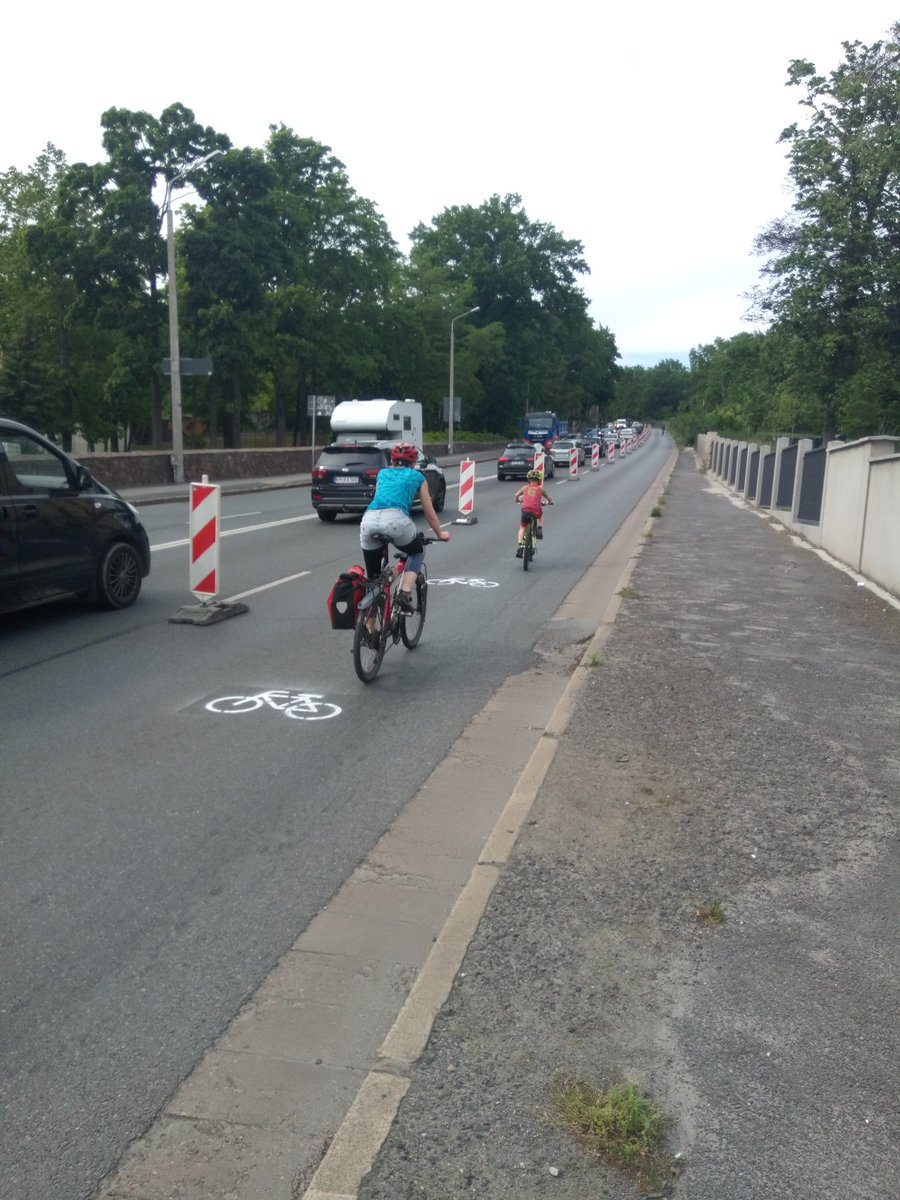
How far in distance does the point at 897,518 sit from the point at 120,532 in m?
8.21

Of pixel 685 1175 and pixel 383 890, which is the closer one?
pixel 685 1175

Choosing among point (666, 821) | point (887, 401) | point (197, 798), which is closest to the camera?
point (666, 821)

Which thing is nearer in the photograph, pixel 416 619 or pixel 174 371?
pixel 416 619

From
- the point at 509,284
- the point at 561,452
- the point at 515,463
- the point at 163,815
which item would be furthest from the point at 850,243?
the point at 509,284

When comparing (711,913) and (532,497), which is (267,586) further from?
(711,913)

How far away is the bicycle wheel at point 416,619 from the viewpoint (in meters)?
9.25

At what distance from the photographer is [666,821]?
17.3 ft

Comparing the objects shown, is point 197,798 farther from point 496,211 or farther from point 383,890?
point 496,211

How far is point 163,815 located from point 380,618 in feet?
10.8

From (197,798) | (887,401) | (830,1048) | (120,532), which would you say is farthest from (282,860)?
(887,401)

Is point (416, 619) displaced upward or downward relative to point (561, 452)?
upward

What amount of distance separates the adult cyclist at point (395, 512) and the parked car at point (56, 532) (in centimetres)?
294

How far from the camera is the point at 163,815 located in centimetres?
539

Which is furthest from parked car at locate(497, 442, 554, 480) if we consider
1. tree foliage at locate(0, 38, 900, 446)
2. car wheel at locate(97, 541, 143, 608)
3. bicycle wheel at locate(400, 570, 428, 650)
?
bicycle wheel at locate(400, 570, 428, 650)
